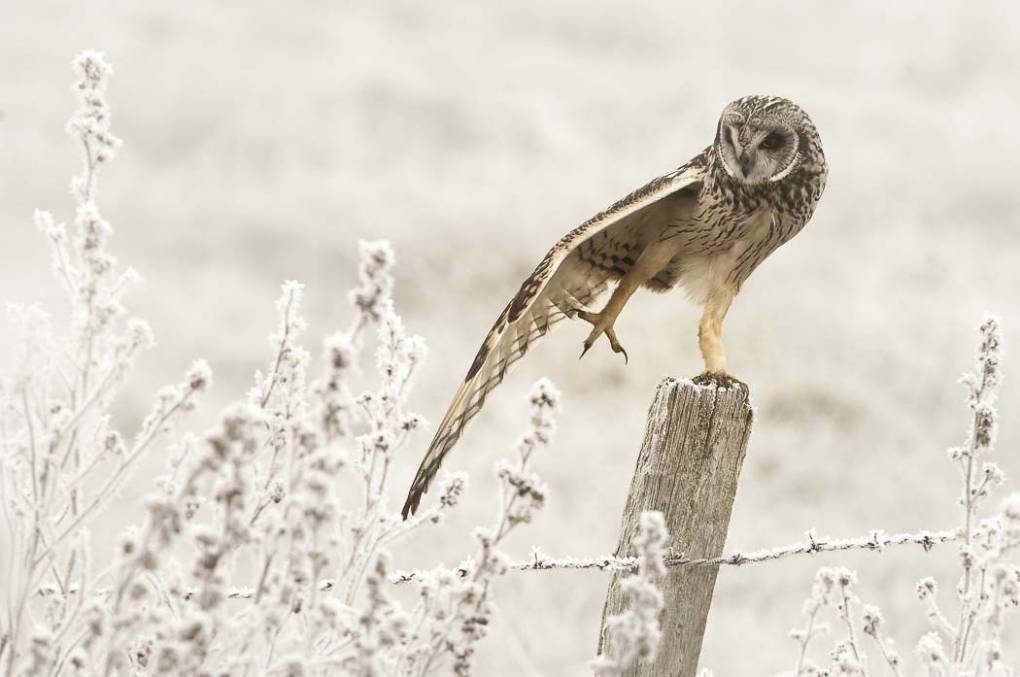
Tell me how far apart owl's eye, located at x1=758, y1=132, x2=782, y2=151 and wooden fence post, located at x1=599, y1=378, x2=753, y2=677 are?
1061 millimetres

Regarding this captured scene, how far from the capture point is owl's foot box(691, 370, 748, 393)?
291cm

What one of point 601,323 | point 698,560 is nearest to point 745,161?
point 601,323

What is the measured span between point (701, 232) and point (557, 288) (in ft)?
1.45

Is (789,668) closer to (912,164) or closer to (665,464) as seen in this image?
(665,464)

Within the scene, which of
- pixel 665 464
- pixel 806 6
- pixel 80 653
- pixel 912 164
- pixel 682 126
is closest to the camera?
pixel 80 653

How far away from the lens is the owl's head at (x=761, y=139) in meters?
3.51

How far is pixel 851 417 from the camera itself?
9273 millimetres

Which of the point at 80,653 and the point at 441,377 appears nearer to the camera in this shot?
the point at 80,653

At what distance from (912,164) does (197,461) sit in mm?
13287

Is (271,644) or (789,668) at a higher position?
(789,668)

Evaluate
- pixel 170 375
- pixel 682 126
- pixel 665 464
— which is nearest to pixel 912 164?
pixel 682 126

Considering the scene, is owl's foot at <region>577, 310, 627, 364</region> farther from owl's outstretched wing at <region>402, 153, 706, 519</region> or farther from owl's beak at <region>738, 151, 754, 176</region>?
owl's beak at <region>738, 151, 754, 176</region>

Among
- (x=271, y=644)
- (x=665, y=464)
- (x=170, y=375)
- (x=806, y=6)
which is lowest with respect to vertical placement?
(x=271, y=644)

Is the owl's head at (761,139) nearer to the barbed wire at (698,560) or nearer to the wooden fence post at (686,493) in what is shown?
the wooden fence post at (686,493)
